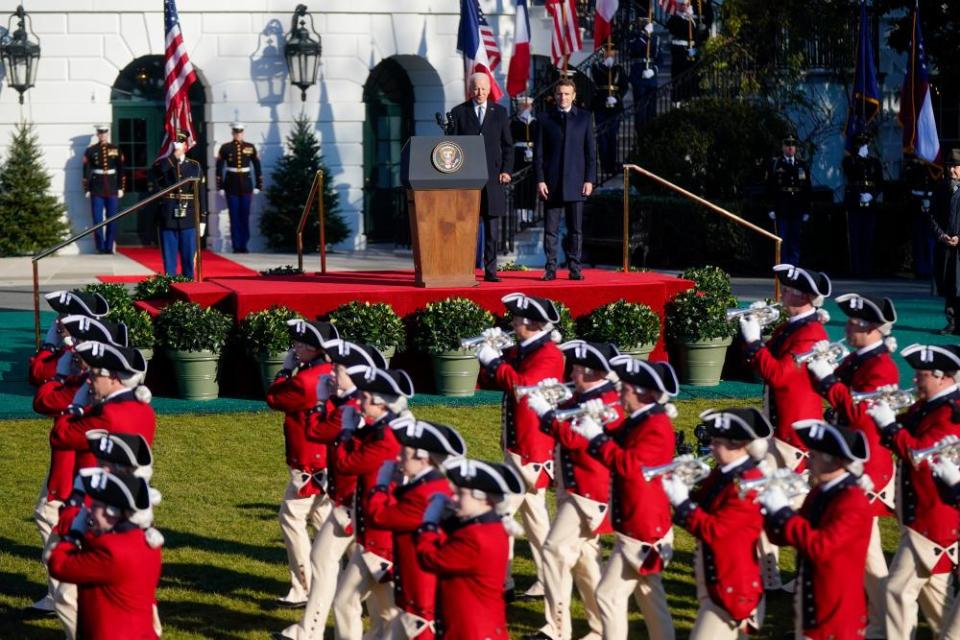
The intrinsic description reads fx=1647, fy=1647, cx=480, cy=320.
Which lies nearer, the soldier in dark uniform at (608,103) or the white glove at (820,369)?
the white glove at (820,369)

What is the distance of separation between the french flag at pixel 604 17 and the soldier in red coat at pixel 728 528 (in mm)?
19644

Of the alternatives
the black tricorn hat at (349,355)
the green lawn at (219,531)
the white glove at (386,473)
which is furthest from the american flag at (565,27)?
the white glove at (386,473)

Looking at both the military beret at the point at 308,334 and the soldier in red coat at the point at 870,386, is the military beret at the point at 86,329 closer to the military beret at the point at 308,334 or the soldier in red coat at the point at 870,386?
the military beret at the point at 308,334

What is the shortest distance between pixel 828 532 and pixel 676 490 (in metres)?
0.71

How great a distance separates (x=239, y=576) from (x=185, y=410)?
4853 mm

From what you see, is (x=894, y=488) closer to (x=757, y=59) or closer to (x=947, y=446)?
(x=947, y=446)

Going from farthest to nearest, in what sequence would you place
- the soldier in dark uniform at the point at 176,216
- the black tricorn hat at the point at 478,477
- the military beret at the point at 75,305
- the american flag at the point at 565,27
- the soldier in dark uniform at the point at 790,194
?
the american flag at the point at 565,27, the soldier in dark uniform at the point at 790,194, the soldier in dark uniform at the point at 176,216, the military beret at the point at 75,305, the black tricorn hat at the point at 478,477

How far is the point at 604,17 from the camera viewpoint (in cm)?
2686

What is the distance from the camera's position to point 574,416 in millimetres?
8797

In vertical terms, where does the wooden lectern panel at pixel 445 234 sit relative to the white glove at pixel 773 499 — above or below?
above

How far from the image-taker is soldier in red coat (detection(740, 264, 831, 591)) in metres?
10.4

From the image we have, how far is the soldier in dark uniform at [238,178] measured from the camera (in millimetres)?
27250

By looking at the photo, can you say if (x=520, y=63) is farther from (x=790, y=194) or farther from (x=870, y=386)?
(x=870, y=386)

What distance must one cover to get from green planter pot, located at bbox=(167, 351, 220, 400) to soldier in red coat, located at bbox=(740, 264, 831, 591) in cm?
662
